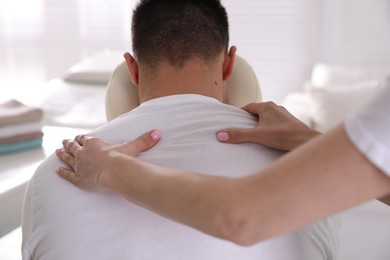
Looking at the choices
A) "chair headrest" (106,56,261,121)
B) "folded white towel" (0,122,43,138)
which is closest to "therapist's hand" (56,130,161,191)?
"chair headrest" (106,56,261,121)

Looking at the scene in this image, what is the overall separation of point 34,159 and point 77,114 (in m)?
0.73

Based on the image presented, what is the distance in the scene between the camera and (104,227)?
1141mm

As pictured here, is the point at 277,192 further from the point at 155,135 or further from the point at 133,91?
the point at 133,91

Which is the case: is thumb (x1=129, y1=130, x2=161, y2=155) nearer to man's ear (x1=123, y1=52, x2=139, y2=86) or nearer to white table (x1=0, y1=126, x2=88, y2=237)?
man's ear (x1=123, y1=52, x2=139, y2=86)

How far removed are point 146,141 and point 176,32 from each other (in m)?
0.31

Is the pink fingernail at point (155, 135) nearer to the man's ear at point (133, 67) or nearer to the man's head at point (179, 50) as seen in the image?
the man's head at point (179, 50)

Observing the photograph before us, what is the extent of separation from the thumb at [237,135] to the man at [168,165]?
0.04ft

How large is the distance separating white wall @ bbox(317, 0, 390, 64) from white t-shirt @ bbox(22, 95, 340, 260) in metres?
2.81

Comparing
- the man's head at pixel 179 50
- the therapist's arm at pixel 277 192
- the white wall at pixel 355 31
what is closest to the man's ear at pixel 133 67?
the man's head at pixel 179 50

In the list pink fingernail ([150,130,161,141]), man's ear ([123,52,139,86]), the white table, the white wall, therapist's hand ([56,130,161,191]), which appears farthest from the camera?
the white wall

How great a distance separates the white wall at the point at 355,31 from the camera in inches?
151

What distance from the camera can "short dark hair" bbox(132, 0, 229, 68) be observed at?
1361 millimetres

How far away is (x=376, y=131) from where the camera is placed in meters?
0.73

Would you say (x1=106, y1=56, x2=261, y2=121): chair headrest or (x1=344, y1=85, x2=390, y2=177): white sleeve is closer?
(x1=344, y1=85, x2=390, y2=177): white sleeve
